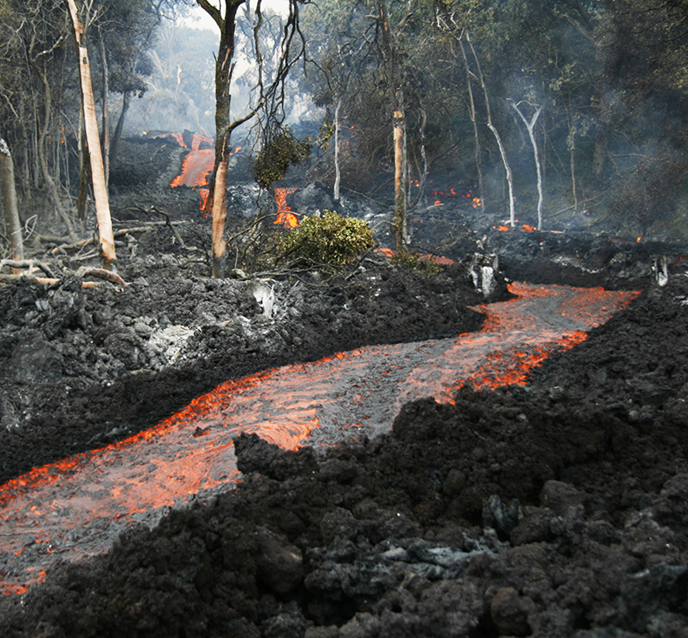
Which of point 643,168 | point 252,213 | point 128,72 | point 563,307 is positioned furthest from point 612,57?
point 128,72

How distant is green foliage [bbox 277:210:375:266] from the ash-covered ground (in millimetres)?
3813

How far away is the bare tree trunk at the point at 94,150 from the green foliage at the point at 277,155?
3199 millimetres

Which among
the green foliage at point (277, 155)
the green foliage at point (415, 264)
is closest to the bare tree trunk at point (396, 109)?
the green foliage at point (415, 264)

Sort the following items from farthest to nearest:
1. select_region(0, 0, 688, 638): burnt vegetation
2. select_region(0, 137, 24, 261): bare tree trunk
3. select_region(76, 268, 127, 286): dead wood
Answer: select_region(0, 137, 24, 261): bare tree trunk → select_region(76, 268, 127, 286): dead wood → select_region(0, 0, 688, 638): burnt vegetation

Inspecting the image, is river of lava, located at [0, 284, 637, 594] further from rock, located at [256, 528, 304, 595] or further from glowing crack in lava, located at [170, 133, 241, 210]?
glowing crack in lava, located at [170, 133, 241, 210]

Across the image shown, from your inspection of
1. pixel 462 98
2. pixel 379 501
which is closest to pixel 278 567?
pixel 379 501

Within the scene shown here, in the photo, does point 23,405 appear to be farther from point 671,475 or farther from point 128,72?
point 128,72

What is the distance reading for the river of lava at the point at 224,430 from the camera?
4.14m

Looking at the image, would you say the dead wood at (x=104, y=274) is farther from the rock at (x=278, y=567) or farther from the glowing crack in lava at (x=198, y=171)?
the glowing crack in lava at (x=198, y=171)

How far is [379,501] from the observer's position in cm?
373

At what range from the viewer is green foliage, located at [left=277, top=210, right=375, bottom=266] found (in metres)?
11.4

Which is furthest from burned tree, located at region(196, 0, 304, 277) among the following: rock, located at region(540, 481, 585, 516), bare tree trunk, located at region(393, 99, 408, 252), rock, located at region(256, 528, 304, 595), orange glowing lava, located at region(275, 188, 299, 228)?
orange glowing lava, located at region(275, 188, 299, 228)

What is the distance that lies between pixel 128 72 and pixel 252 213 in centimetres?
973

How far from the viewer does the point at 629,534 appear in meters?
2.72
